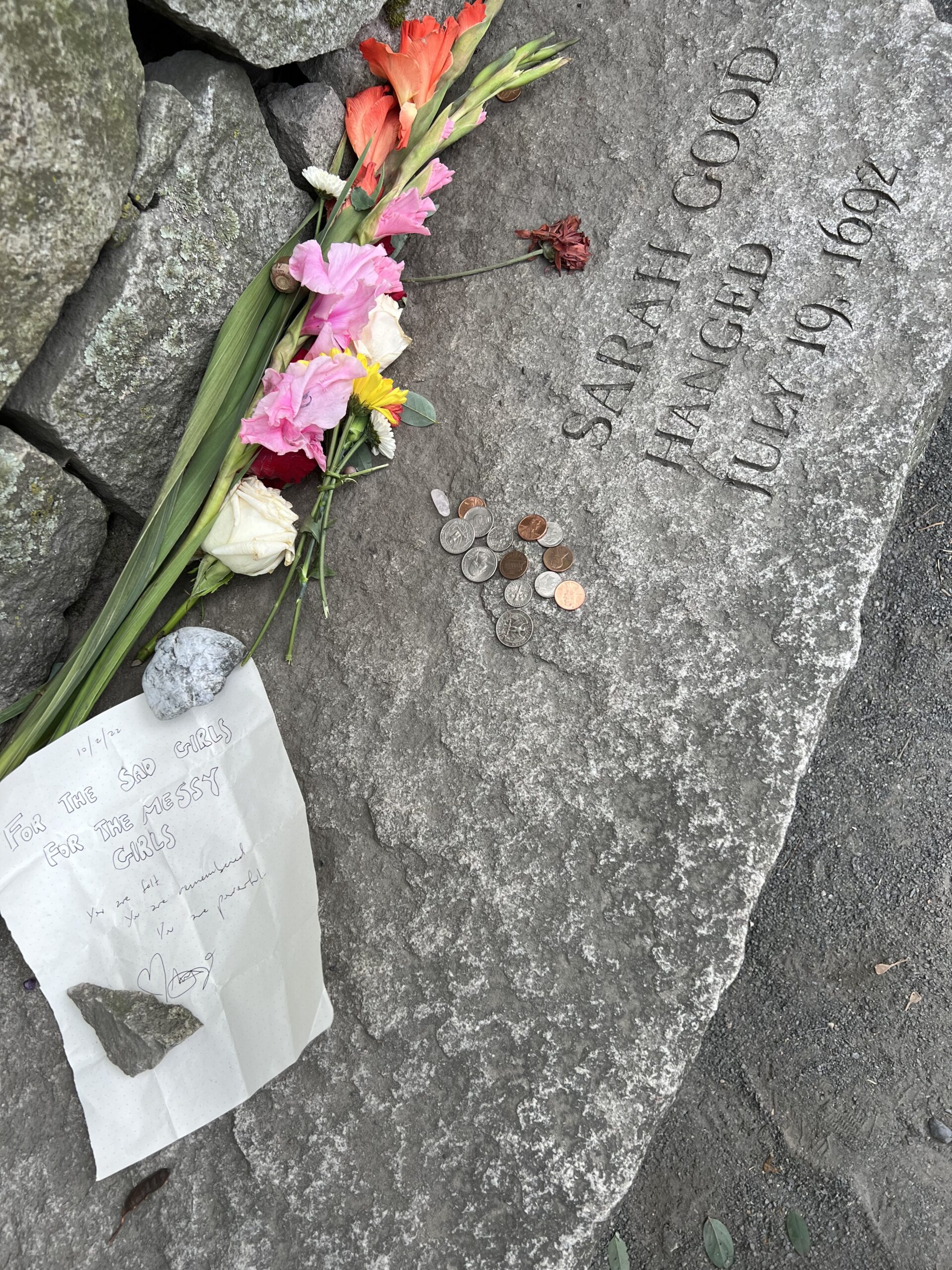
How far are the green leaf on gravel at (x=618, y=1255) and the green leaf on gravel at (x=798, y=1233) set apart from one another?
0.99 feet

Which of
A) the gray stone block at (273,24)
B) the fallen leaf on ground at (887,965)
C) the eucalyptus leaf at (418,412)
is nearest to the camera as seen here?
the gray stone block at (273,24)

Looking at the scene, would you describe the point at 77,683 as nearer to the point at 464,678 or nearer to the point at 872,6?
the point at 464,678

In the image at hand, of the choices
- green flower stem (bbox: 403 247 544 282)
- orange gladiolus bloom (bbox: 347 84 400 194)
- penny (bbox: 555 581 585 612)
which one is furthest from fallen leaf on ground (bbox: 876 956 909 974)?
orange gladiolus bloom (bbox: 347 84 400 194)

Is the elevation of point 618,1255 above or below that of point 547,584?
below

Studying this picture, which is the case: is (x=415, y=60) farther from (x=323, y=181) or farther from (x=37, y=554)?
(x=37, y=554)

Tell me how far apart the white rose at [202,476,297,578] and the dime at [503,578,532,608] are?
32 cm

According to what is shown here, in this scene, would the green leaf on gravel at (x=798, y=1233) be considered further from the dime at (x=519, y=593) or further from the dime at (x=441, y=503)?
the dime at (x=441, y=503)

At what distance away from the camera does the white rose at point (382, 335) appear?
1294 mm

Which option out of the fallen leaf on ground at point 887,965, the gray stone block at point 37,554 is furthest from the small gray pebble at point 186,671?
the fallen leaf on ground at point 887,965

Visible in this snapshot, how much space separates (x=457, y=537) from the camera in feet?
4.18

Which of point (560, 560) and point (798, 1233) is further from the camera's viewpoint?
point (798, 1233)

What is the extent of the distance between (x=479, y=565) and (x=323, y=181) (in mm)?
614

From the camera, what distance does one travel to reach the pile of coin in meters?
1.22
